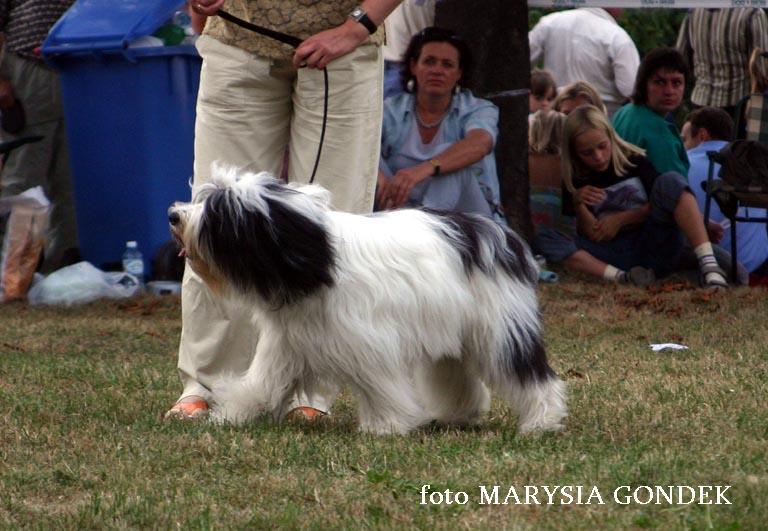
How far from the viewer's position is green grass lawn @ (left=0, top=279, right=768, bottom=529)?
3541 millimetres

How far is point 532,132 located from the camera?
33.8 feet

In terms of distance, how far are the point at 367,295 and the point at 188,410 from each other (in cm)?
100

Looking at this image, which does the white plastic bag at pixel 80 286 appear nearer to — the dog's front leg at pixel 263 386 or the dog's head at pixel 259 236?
the dog's front leg at pixel 263 386

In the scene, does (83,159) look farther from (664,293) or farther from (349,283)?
(349,283)

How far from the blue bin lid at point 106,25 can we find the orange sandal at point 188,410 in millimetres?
4244

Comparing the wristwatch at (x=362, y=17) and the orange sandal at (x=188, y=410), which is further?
the orange sandal at (x=188, y=410)

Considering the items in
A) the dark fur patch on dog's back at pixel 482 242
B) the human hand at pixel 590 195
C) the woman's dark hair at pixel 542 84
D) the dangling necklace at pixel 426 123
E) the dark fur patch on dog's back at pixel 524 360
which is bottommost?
the human hand at pixel 590 195

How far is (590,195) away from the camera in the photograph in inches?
378

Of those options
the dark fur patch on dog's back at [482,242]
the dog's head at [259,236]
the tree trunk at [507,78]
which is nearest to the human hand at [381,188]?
the tree trunk at [507,78]

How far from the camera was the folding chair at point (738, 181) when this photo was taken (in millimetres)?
9148

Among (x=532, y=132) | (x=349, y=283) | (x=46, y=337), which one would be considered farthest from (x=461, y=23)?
(x=349, y=283)

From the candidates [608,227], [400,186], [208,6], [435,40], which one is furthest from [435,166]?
[208,6]

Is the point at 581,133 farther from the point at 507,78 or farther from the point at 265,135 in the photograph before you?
the point at 265,135

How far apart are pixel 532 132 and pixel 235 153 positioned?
5.54 m
